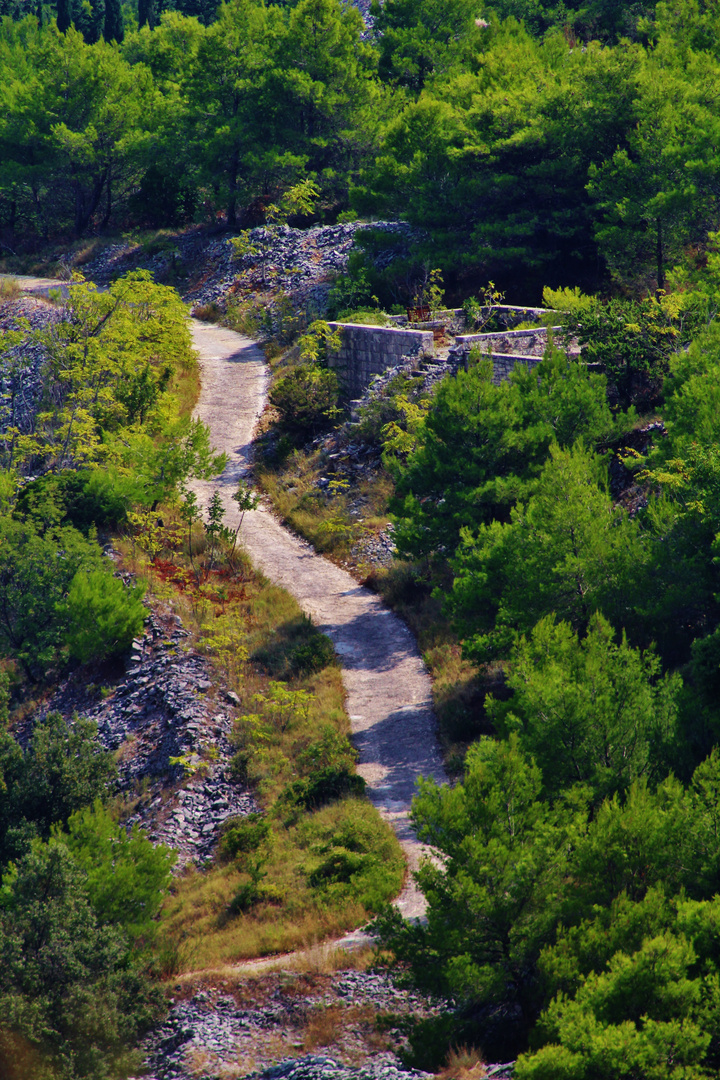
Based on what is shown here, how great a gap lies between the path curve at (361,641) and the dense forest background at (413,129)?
943 centimetres

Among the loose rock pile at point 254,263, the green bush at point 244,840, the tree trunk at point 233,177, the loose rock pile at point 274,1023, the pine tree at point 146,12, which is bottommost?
the loose rock pile at point 274,1023

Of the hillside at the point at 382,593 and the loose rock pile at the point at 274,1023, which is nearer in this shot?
the hillside at the point at 382,593

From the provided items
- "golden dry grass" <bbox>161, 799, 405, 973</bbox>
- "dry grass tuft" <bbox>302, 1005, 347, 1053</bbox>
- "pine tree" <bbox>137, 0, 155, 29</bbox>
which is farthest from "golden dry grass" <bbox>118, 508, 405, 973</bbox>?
"pine tree" <bbox>137, 0, 155, 29</bbox>

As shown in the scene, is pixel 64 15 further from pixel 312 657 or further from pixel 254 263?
pixel 312 657

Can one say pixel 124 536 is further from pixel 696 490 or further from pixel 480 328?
pixel 696 490

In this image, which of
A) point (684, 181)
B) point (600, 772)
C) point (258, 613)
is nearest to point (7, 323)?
point (258, 613)

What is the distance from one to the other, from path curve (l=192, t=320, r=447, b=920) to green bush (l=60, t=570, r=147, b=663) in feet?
14.2

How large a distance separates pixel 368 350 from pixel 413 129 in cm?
957

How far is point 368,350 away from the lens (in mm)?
33188

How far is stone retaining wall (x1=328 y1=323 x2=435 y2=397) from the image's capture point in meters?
31.4

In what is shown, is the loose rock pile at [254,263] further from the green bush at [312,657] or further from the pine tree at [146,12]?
the pine tree at [146,12]

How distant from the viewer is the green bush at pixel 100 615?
22906 mm

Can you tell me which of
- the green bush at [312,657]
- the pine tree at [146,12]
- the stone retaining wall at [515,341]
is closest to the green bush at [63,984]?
the green bush at [312,657]

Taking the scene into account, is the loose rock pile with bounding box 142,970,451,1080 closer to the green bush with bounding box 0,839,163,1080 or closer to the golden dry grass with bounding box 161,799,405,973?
the green bush with bounding box 0,839,163,1080
